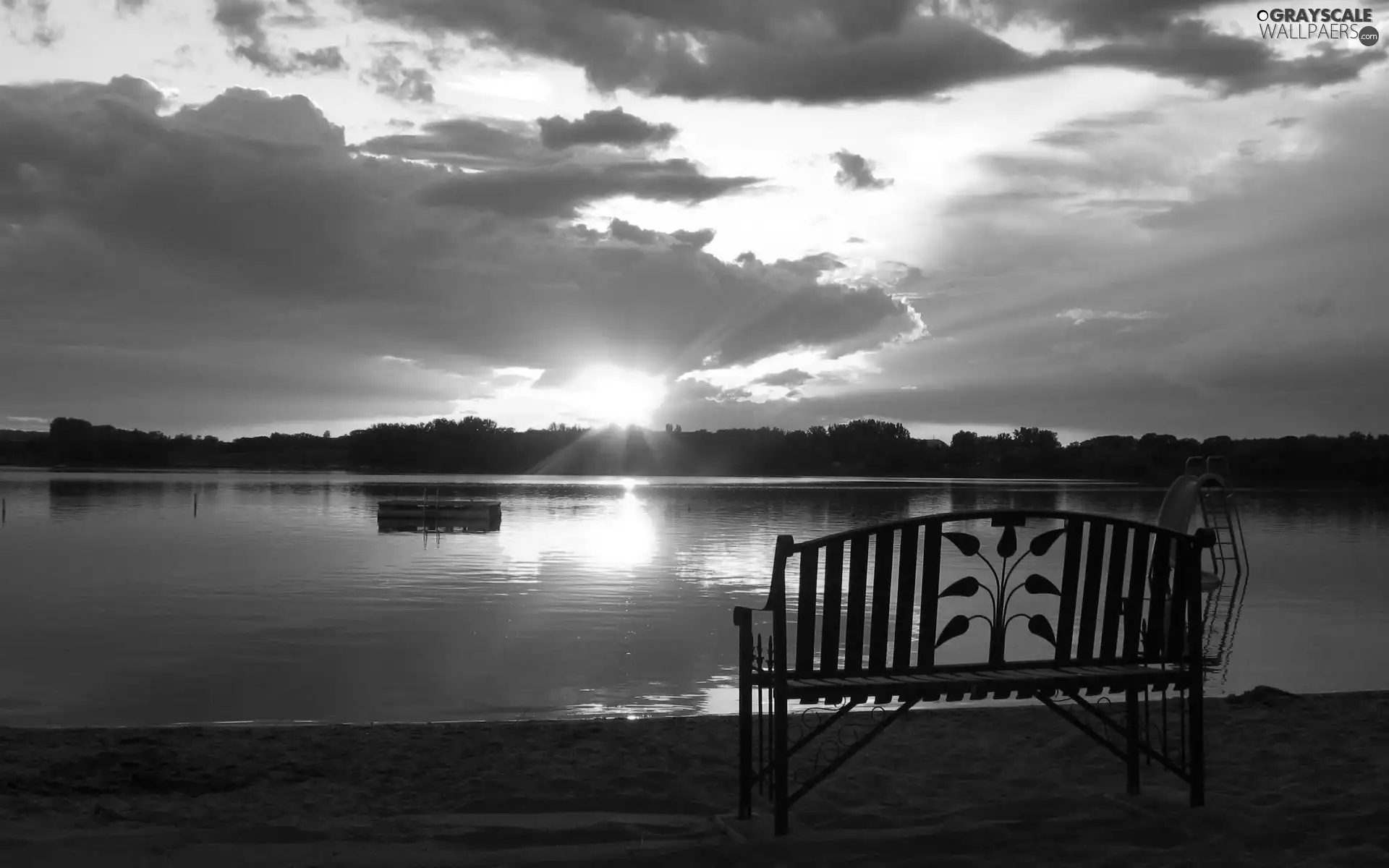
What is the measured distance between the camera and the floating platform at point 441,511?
2058 inches

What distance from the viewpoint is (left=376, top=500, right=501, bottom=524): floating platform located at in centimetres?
5228

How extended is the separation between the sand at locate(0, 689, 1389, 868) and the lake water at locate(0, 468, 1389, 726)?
9.90ft

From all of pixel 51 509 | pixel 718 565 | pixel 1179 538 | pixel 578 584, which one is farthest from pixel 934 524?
pixel 51 509

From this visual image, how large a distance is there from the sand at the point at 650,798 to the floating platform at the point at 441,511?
44229 mm

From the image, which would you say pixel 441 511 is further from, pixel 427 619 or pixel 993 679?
pixel 993 679

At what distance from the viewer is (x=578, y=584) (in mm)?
26406

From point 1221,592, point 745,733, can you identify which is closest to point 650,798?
point 745,733

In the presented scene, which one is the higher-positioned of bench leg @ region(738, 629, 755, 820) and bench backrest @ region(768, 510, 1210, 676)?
bench backrest @ region(768, 510, 1210, 676)

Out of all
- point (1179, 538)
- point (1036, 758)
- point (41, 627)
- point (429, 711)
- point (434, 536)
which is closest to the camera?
point (1179, 538)

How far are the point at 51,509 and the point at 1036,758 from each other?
6525cm

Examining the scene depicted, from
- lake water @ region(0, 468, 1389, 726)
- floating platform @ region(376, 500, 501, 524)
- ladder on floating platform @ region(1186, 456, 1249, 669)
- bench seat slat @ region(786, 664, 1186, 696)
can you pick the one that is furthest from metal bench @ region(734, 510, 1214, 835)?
floating platform @ region(376, 500, 501, 524)

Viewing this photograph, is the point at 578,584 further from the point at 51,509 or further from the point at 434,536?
the point at 51,509

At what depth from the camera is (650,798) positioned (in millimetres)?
6348

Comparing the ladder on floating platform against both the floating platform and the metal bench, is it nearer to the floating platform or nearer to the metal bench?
the metal bench
